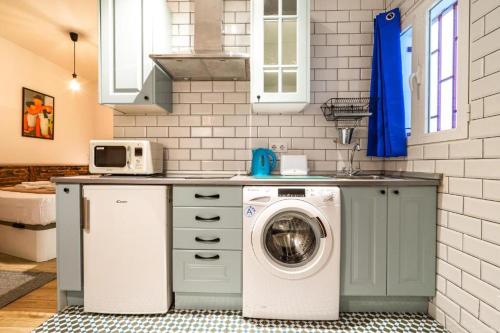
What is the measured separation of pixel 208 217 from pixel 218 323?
2.31 feet

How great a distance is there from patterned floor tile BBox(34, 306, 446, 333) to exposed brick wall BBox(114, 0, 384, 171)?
3.99ft

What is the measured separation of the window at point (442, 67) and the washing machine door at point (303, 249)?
1.11 m

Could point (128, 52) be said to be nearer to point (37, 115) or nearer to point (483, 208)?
point (483, 208)

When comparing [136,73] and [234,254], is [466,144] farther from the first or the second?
[136,73]

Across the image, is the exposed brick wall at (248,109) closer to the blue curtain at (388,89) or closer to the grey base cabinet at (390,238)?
the blue curtain at (388,89)

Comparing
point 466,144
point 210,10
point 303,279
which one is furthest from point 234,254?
point 210,10

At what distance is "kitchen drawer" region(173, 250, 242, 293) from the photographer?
75.0 inches

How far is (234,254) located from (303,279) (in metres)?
0.49

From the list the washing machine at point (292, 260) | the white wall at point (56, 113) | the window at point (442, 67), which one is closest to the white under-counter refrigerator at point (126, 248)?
the washing machine at point (292, 260)

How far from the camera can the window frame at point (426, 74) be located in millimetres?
1617

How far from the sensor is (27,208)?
288 centimetres

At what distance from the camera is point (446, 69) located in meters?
1.92

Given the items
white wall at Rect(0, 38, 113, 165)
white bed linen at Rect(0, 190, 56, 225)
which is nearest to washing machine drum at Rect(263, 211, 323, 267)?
white bed linen at Rect(0, 190, 56, 225)

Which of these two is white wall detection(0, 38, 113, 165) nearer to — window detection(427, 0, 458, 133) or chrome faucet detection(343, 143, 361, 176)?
chrome faucet detection(343, 143, 361, 176)
